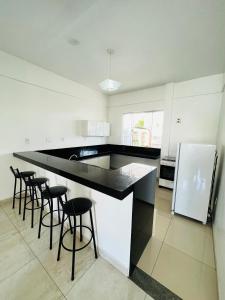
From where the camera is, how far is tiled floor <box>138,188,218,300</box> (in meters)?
1.30

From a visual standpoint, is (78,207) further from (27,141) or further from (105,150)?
(105,150)

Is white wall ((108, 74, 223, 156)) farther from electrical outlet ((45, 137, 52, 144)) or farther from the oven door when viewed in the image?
electrical outlet ((45, 137, 52, 144))

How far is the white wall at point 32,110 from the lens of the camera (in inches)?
101

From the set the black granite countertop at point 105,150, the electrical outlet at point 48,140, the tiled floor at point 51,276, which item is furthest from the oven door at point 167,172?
the electrical outlet at point 48,140

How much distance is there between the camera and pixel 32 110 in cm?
294

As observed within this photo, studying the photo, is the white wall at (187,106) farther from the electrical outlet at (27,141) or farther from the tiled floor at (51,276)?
the electrical outlet at (27,141)

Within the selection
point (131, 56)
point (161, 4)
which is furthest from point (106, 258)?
point (131, 56)

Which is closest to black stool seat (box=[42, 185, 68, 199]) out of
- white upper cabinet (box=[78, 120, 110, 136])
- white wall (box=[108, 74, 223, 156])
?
white upper cabinet (box=[78, 120, 110, 136])

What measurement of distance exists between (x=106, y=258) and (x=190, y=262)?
38.6 inches

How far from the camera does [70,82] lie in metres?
3.63

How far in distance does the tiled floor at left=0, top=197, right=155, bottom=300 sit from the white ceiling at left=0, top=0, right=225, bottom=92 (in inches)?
112

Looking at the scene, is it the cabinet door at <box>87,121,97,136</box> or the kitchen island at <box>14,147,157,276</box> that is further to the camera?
the cabinet door at <box>87,121,97,136</box>

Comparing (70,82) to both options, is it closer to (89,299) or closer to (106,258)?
(106,258)

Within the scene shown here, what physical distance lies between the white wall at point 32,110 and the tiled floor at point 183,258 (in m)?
2.84
